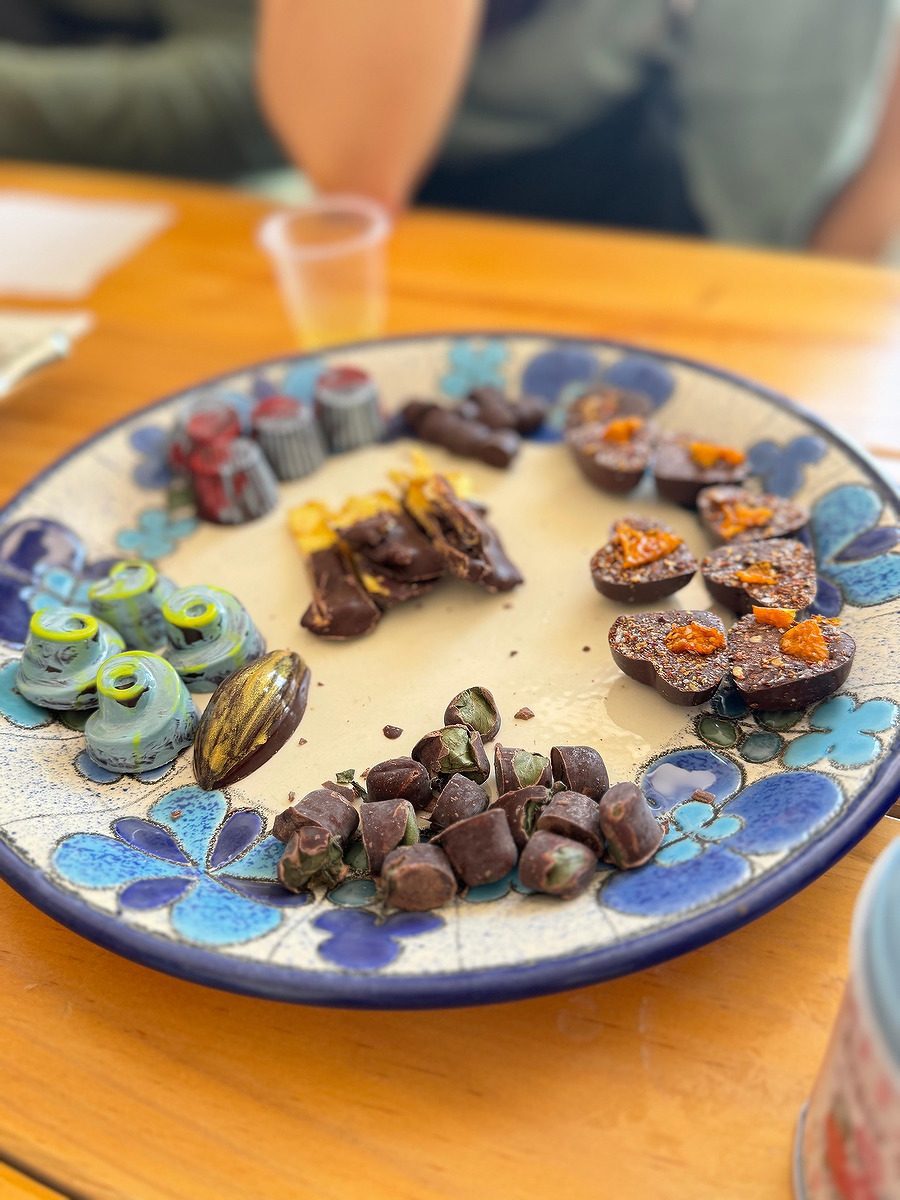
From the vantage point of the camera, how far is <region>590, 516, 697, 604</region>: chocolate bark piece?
0.90 metres

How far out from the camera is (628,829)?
66 centimetres

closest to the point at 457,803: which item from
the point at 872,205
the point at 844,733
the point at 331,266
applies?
the point at 844,733

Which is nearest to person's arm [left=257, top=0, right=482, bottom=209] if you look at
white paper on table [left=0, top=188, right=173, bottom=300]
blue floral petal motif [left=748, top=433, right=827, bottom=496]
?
white paper on table [left=0, top=188, right=173, bottom=300]

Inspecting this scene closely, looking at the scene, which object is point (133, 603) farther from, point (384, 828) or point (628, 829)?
point (628, 829)

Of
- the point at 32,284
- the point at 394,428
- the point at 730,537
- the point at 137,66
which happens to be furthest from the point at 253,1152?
the point at 137,66

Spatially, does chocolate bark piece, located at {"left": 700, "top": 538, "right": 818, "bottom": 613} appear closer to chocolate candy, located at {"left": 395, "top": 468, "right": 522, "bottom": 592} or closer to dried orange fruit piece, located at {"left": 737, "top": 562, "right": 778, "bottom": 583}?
dried orange fruit piece, located at {"left": 737, "top": 562, "right": 778, "bottom": 583}

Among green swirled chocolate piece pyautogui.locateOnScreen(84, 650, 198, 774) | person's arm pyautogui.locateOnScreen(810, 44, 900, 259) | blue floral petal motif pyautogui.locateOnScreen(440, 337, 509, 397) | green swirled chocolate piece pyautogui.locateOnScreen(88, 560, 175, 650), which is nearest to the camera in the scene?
green swirled chocolate piece pyautogui.locateOnScreen(84, 650, 198, 774)

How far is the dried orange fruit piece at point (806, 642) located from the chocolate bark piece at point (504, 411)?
1.48ft

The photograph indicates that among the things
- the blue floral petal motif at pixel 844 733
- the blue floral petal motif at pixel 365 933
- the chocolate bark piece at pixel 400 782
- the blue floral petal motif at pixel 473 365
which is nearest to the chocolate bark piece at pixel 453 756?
the chocolate bark piece at pixel 400 782

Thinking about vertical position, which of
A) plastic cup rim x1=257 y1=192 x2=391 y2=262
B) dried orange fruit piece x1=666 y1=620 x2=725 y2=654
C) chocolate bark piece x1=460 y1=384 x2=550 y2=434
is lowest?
dried orange fruit piece x1=666 y1=620 x2=725 y2=654

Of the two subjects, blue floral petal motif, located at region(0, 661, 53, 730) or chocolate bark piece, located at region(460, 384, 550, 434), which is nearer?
blue floral petal motif, located at region(0, 661, 53, 730)

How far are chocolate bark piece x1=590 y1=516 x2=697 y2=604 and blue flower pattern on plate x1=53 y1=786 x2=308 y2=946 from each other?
1.22 ft

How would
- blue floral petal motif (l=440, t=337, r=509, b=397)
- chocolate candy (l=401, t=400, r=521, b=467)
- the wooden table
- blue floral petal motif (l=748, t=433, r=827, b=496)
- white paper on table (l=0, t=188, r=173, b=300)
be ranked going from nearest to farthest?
the wooden table, blue floral petal motif (l=748, t=433, r=827, b=496), chocolate candy (l=401, t=400, r=521, b=467), blue floral petal motif (l=440, t=337, r=509, b=397), white paper on table (l=0, t=188, r=173, b=300)

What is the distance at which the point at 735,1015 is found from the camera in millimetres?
615
